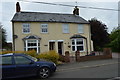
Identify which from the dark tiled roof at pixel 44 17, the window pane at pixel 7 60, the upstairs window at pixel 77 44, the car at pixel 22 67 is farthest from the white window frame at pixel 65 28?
the window pane at pixel 7 60

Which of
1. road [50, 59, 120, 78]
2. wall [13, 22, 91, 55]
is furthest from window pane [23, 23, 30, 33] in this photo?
road [50, 59, 120, 78]

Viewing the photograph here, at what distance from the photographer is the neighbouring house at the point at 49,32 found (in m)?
20.9

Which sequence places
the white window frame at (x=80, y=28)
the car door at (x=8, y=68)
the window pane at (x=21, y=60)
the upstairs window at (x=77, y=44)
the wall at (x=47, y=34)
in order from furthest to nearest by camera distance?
the white window frame at (x=80, y=28)
the upstairs window at (x=77, y=44)
the wall at (x=47, y=34)
the window pane at (x=21, y=60)
the car door at (x=8, y=68)

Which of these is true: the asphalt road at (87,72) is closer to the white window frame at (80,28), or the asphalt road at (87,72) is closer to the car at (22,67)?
the car at (22,67)

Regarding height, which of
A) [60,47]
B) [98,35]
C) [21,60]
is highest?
[98,35]

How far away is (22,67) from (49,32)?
47.5 ft

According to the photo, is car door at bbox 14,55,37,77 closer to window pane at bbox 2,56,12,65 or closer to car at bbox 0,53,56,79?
car at bbox 0,53,56,79

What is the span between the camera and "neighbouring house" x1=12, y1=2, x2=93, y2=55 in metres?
20.9

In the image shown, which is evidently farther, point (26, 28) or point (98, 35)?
point (98, 35)

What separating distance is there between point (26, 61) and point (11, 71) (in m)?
0.98

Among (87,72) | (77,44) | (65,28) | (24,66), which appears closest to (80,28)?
(65,28)

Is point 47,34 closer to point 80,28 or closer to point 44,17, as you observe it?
point 44,17

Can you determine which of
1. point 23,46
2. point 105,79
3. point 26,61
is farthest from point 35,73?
point 23,46

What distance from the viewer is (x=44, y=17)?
76.6 feet
